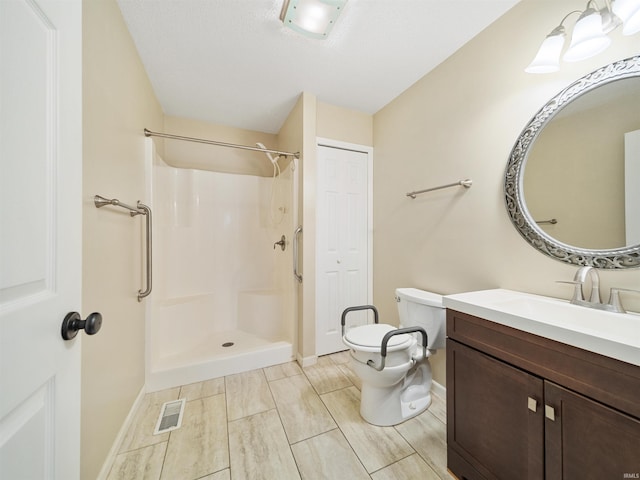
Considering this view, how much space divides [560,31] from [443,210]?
0.98 meters

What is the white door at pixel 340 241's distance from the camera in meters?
2.26

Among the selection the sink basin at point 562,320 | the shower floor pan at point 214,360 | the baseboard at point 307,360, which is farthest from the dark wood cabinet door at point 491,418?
the shower floor pan at point 214,360

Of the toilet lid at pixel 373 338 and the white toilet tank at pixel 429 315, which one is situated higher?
the white toilet tank at pixel 429 315

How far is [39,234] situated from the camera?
1.66 ft

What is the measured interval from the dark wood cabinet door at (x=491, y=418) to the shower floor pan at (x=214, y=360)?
144 centimetres

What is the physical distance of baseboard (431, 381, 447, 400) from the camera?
170 cm

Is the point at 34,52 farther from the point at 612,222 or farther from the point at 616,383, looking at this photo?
the point at 612,222

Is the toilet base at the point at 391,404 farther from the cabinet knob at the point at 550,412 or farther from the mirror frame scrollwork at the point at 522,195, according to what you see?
the mirror frame scrollwork at the point at 522,195

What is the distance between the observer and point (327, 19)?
4.46 ft

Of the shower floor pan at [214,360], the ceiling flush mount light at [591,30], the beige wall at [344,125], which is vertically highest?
the beige wall at [344,125]

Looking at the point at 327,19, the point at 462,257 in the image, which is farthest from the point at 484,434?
the point at 327,19

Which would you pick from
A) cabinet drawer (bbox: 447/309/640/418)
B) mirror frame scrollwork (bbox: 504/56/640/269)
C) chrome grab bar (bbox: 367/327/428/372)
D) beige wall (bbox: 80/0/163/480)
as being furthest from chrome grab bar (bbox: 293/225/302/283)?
mirror frame scrollwork (bbox: 504/56/640/269)

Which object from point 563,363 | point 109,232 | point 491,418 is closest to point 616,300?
point 563,363

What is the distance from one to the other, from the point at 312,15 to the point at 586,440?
2144mm
